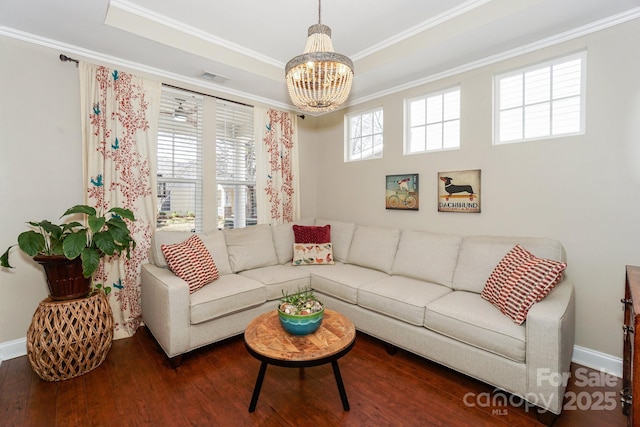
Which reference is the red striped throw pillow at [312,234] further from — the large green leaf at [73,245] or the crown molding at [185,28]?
the large green leaf at [73,245]

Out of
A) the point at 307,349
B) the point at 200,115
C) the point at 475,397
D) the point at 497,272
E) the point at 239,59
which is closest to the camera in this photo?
the point at 307,349

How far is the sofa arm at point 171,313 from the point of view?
2.30 m

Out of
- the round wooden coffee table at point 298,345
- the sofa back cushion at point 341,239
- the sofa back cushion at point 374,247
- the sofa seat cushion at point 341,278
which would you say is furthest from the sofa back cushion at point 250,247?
the round wooden coffee table at point 298,345

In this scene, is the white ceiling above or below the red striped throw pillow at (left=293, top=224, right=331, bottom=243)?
above

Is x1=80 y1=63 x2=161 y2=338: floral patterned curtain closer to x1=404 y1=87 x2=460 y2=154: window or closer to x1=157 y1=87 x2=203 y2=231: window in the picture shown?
x1=157 y1=87 x2=203 y2=231: window


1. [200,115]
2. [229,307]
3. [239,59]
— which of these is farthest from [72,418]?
[239,59]

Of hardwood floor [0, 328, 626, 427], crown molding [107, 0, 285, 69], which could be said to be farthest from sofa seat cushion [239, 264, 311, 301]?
crown molding [107, 0, 285, 69]

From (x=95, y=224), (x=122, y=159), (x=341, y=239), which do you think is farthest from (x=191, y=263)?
(x=341, y=239)

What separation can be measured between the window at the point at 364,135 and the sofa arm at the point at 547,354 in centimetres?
249

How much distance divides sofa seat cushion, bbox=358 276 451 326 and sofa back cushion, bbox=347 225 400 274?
36 centimetres

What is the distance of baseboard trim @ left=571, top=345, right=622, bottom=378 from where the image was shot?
2.22 m

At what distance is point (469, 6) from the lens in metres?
2.32

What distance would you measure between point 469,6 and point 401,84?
45.2 inches

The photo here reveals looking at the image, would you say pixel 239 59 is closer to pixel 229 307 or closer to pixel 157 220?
pixel 157 220
